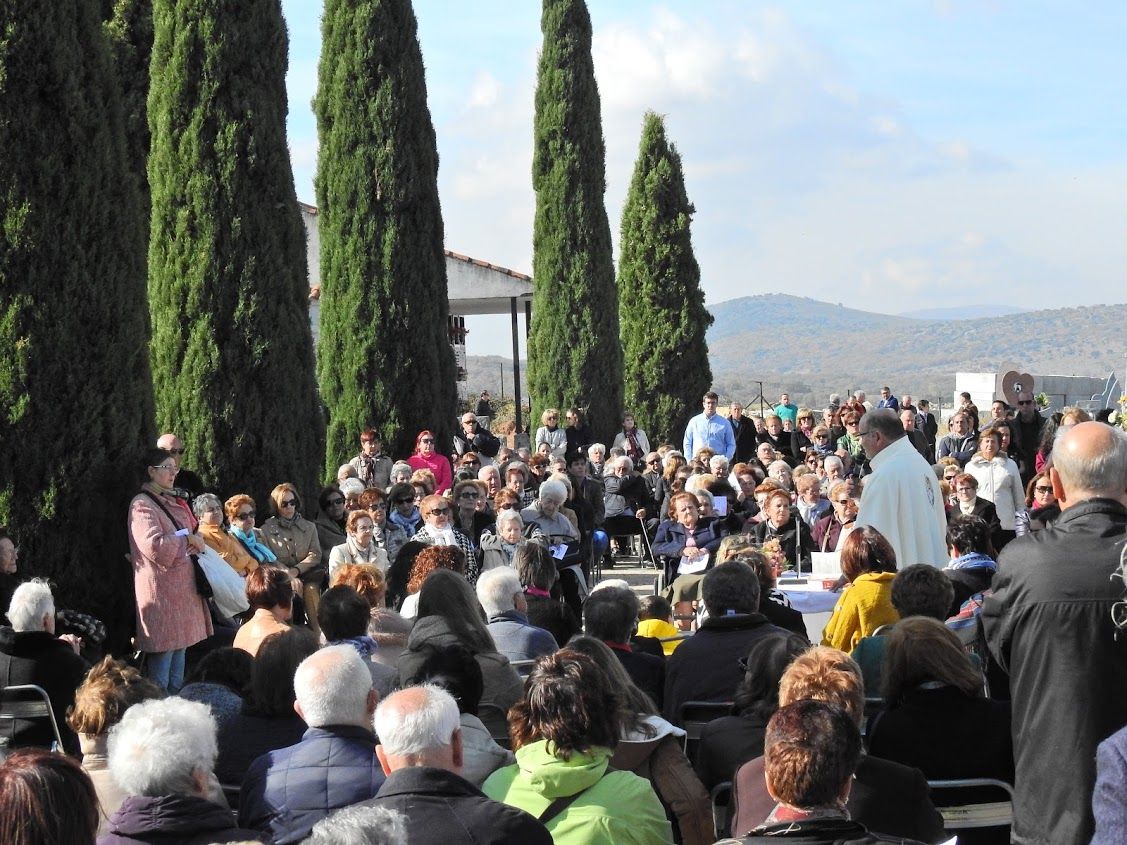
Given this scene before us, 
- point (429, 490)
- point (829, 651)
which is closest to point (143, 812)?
point (829, 651)

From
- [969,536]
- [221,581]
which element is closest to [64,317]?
[221,581]

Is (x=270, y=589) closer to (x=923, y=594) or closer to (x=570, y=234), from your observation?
(x=923, y=594)

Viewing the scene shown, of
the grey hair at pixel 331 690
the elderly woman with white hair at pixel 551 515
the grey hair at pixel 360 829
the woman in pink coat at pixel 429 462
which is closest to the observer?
the grey hair at pixel 360 829

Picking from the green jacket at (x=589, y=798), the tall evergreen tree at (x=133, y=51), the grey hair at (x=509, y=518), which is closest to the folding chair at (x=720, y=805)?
the green jacket at (x=589, y=798)

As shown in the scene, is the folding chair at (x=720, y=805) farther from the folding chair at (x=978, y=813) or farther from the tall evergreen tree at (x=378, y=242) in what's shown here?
the tall evergreen tree at (x=378, y=242)

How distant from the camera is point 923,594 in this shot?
5.72m

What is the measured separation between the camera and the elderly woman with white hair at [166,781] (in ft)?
11.4

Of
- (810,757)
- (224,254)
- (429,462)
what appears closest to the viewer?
(810,757)

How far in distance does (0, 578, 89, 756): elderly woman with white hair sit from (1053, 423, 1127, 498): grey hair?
176 inches

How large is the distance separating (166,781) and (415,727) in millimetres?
685

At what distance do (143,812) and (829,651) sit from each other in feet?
7.21

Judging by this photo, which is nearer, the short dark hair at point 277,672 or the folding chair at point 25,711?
the short dark hair at point 277,672

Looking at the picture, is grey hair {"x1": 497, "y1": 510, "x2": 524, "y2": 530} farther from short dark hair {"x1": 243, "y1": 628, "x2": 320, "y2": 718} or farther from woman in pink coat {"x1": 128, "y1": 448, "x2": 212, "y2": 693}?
short dark hair {"x1": 243, "y1": 628, "x2": 320, "y2": 718}

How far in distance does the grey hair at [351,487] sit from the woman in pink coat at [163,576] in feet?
10.1
